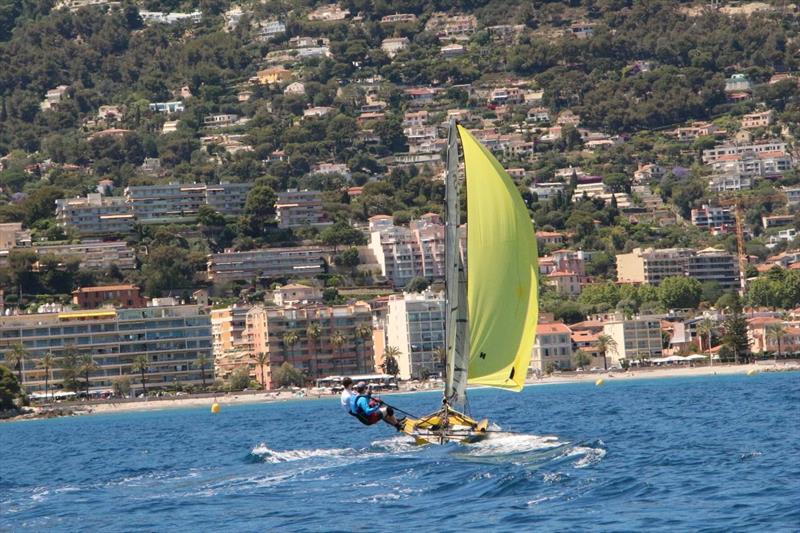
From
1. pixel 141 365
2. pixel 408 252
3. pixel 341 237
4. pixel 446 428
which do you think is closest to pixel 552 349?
pixel 141 365

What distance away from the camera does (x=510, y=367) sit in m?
42.1

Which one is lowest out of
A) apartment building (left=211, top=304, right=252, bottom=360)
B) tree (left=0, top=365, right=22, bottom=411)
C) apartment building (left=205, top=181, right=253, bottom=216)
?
tree (left=0, top=365, right=22, bottom=411)

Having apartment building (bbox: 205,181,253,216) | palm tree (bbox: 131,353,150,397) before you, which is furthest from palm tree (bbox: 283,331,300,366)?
apartment building (bbox: 205,181,253,216)

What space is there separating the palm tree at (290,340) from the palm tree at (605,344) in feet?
65.9

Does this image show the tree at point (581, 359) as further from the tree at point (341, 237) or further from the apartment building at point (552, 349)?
the tree at point (341, 237)

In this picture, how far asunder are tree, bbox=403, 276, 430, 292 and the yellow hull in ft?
400

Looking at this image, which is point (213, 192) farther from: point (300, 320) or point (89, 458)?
point (89, 458)

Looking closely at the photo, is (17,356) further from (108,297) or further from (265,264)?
(265,264)

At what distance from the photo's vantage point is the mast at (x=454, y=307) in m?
42.4

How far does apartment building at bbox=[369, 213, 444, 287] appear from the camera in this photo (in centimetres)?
17112

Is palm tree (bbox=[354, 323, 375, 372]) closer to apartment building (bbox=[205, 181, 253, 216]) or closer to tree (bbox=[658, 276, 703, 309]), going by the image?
tree (bbox=[658, 276, 703, 309])

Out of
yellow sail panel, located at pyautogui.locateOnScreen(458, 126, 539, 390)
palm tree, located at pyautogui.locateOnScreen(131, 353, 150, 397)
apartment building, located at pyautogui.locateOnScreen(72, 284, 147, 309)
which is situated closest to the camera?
yellow sail panel, located at pyautogui.locateOnScreen(458, 126, 539, 390)

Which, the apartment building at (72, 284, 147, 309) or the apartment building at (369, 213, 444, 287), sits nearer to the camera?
the apartment building at (72, 284, 147, 309)

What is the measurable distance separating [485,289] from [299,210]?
5795 inches
